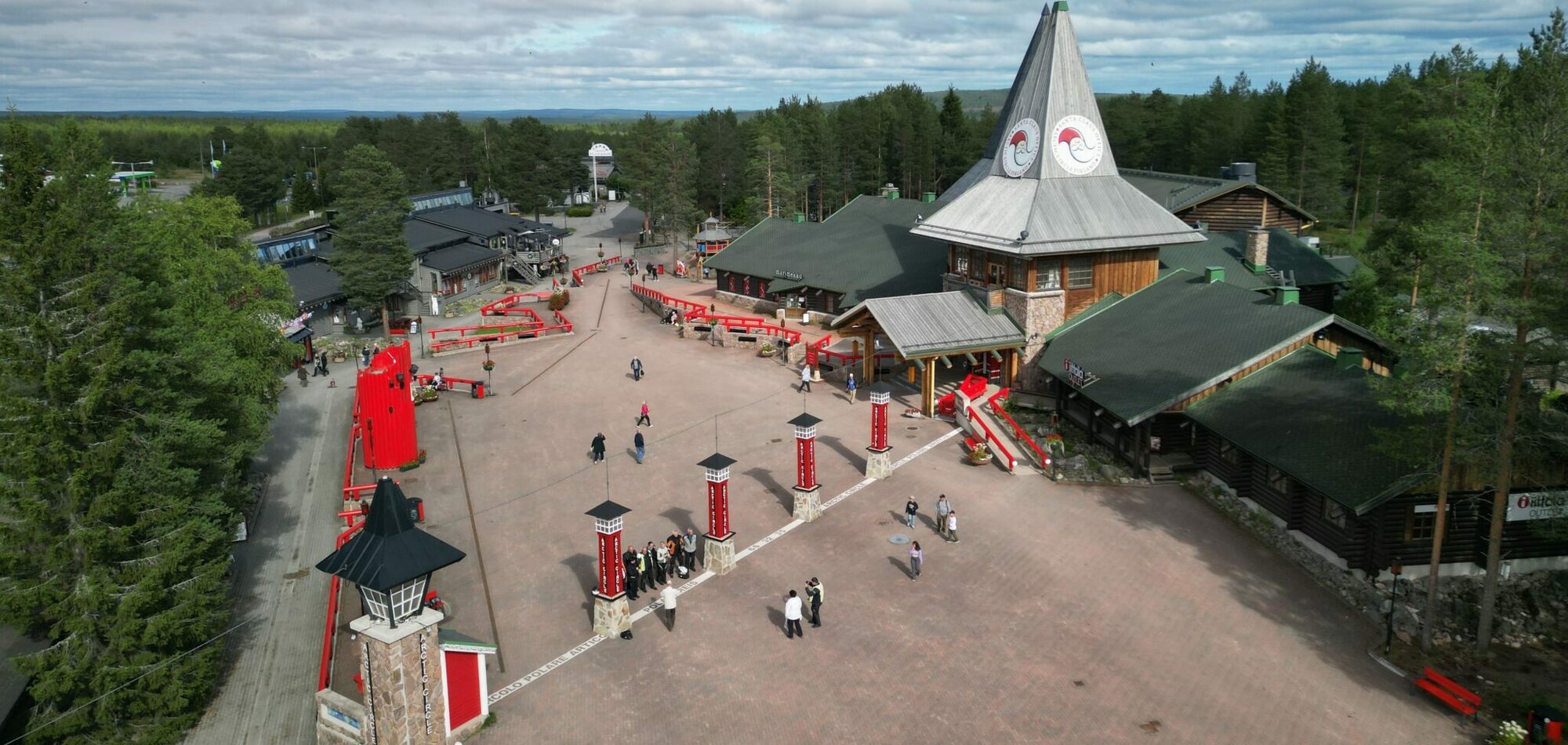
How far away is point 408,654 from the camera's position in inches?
790

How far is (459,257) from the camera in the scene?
73.8 m

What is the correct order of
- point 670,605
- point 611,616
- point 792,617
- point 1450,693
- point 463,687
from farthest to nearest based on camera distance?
point 670,605 < point 611,616 < point 792,617 < point 463,687 < point 1450,693

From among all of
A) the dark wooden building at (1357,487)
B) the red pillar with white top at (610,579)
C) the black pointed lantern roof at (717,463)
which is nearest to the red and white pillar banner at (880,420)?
the black pointed lantern roof at (717,463)

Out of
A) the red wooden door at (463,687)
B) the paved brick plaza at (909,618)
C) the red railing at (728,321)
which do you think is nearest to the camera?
the red wooden door at (463,687)

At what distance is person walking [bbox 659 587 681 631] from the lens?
24.8 m

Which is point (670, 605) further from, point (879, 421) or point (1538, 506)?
point (1538, 506)

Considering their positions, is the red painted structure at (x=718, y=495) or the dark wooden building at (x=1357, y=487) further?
the red painted structure at (x=718, y=495)

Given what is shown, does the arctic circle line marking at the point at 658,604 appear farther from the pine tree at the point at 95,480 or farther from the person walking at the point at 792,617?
the pine tree at the point at 95,480

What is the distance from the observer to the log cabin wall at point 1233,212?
52719 millimetres

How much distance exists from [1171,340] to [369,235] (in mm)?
45738

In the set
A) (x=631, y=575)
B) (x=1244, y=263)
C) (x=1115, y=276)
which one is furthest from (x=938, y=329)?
(x=631, y=575)

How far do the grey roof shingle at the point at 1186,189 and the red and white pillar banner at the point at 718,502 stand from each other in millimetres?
30866

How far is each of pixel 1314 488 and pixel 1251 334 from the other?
29.2 ft

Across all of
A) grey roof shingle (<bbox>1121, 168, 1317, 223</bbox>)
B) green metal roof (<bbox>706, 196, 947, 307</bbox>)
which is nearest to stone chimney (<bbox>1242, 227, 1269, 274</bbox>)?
grey roof shingle (<bbox>1121, 168, 1317, 223</bbox>)
